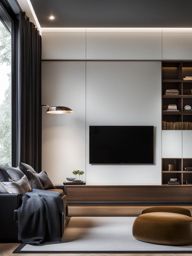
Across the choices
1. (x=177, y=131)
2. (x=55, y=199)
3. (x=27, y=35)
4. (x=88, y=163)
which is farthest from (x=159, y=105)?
(x=55, y=199)

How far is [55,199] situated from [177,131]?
397 centimetres

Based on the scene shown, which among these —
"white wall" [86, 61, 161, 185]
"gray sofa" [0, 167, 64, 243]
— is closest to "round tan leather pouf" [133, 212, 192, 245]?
"gray sofa" [0, 167, 64, 243]

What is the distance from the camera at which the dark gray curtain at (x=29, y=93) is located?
6.78m

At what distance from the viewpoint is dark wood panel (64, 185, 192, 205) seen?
774 cm

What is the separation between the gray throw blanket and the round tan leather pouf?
0.91 metres

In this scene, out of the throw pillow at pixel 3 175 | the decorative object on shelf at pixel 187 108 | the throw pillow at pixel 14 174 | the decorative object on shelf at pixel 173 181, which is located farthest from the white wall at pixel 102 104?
the throw pillow at pixel 3 175

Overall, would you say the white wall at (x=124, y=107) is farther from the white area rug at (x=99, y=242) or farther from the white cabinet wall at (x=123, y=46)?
the white area rug at (x=99, y=242)

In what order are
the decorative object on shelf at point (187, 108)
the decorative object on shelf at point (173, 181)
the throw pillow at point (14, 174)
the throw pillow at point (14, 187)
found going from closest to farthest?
the throw pillow at point (14, 187), the throw pillow at point (14, 174), the decorative object on shelf at point (173, 181), the decorative object on shelf at point (187, 108)

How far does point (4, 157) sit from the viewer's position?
654 cm

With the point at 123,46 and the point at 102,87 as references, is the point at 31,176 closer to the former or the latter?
the point at 102,87

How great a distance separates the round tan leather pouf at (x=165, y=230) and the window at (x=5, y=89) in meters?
2.55

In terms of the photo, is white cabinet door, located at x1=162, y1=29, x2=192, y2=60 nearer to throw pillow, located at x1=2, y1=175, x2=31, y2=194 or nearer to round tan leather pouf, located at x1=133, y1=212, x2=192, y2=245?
round tan leather pouf, located at x1=133, y1=212, x2=192, y2=245

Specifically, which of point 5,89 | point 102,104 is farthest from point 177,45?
point 5,89

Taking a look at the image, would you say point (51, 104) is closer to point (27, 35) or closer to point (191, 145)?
point (27, 35)
